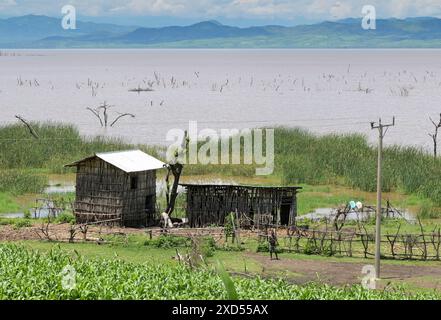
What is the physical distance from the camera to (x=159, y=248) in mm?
29125

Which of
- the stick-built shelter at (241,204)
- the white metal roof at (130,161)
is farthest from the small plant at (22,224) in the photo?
the stick-built shelter at (241,204)

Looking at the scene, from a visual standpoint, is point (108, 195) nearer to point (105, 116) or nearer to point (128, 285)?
point (128, 285)

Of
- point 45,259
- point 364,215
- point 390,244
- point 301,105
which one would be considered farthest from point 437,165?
point 301,105

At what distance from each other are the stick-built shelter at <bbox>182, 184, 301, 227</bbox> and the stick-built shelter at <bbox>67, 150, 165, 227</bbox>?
1.81 meters

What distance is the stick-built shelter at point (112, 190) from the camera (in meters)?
33.2

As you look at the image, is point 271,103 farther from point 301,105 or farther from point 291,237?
point 291,237

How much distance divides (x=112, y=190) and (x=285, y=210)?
249 inches

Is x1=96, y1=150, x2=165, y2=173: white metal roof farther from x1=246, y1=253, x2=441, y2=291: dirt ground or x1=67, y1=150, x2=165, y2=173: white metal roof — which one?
x1=246, y1=253, x2=441, y2=291: dirt ground

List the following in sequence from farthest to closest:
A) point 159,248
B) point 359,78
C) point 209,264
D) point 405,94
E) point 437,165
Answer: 1. point 359,78
2. point 405,94
3. point 437,165
4. point 159,248
5. point 209,264

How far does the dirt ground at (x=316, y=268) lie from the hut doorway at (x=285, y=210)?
315cm

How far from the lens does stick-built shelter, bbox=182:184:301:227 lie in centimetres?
3303

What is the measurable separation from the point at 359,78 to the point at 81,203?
113295 millimetres

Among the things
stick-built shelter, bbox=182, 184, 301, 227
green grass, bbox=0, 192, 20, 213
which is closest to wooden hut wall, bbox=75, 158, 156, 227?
stick-built shelter, bbox=182, 184, 301, 227

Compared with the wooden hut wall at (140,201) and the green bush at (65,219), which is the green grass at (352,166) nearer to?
the wooden hut wall at (140,201)
